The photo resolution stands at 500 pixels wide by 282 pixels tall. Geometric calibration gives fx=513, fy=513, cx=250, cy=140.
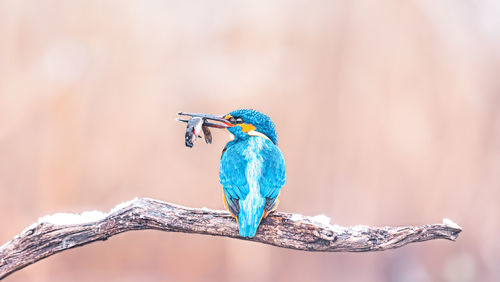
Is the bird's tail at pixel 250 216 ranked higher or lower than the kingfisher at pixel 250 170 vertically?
lower

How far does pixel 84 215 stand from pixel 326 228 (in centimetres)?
66

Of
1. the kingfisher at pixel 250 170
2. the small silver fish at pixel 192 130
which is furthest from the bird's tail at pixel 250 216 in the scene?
the small silver fish at pixel 192 130

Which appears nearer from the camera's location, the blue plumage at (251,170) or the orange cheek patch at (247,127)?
the blue plumage at (251,170)

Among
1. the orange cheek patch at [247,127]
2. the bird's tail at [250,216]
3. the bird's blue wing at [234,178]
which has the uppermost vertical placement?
the orange cheek patch at [247,127]

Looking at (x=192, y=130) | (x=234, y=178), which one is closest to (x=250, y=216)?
(x=234, y=178)

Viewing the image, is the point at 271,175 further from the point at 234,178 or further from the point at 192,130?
the point at 192,130

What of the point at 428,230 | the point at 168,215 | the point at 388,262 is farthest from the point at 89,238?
the point at 388,262

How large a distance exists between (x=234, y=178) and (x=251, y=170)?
1.9 inches

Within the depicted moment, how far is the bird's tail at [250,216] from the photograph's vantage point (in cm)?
121

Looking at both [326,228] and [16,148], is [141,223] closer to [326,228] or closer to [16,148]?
[326,228]

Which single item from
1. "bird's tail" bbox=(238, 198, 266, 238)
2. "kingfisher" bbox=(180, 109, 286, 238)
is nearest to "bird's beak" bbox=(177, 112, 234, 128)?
"kingfisher" bbox=(180, 109, 286, 238)

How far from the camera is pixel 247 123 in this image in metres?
1.40

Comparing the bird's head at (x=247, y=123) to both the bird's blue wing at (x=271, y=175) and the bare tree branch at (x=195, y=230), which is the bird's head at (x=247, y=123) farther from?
the bare tree branch at (x=195, y=230)

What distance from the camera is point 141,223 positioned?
137cm
